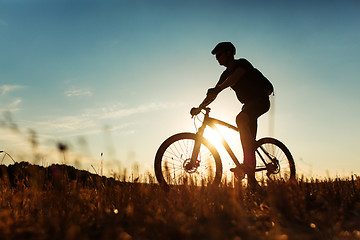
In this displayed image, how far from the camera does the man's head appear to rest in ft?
20.2


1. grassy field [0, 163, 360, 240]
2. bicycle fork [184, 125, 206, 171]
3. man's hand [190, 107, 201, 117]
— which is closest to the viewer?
grassy field [0, 163, 360, 240]

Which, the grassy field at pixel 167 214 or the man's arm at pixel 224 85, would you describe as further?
the man's arm at pixel 224 85

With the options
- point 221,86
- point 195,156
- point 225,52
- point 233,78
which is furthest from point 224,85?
point 195,156

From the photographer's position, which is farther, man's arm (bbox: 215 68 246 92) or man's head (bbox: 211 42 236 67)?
man's head (bbox: 211 42 236 67)

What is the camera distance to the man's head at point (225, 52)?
20.2 feet

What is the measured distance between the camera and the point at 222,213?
150 inches

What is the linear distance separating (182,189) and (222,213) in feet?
3.59

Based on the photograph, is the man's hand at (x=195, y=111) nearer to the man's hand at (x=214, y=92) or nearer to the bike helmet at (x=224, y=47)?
the man's hand at (x=214, y=92)

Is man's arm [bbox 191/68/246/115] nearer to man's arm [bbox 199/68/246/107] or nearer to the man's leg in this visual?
man's arm [bbox 199/68/246/107]

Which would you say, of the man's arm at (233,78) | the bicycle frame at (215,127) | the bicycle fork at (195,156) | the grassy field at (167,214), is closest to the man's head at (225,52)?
the man's arm at (233,78)

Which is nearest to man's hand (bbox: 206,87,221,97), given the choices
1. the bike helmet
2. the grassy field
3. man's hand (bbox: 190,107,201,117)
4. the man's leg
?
man's hand (bbox: 190,107,201,117)

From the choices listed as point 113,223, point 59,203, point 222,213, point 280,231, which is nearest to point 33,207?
point 59,203

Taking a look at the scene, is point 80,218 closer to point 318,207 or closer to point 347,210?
point 318,207

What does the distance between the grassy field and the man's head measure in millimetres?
2306
